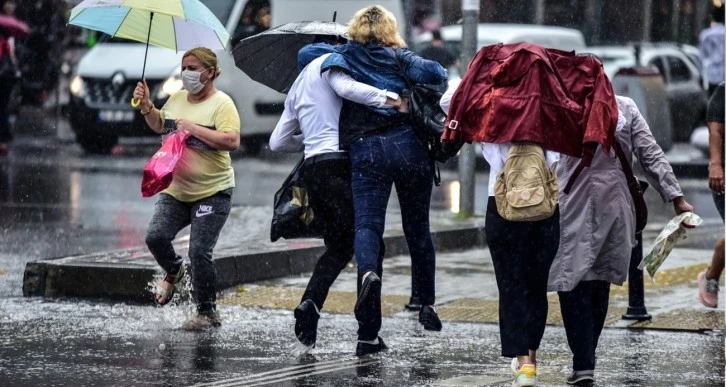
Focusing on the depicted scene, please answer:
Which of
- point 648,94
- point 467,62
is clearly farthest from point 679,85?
point 467,62

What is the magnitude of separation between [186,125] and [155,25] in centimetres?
95

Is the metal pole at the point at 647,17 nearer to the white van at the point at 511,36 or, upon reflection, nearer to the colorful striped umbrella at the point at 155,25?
the white van at the point at 511,36

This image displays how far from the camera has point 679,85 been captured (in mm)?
25938

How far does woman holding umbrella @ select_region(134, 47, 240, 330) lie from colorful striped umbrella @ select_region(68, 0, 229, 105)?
256 millimetres

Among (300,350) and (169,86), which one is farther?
(169,86)

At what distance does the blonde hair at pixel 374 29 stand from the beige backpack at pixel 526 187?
4.70 ft

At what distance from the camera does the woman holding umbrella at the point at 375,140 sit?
25.7 feet

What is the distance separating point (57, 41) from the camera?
104 feet

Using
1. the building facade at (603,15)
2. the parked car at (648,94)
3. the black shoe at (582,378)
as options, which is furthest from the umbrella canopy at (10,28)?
the building facade at (603,15)

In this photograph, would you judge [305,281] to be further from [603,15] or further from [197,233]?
[603,15]

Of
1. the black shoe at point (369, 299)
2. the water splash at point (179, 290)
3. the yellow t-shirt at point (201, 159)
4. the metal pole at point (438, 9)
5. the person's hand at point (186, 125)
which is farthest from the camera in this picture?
the metal pole at point (438, 9)

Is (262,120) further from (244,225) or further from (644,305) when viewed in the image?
(644,305)

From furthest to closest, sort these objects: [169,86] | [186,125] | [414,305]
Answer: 1. [169,86]
2. [414,305]
3. [186,125]

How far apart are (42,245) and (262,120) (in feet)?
33.4
